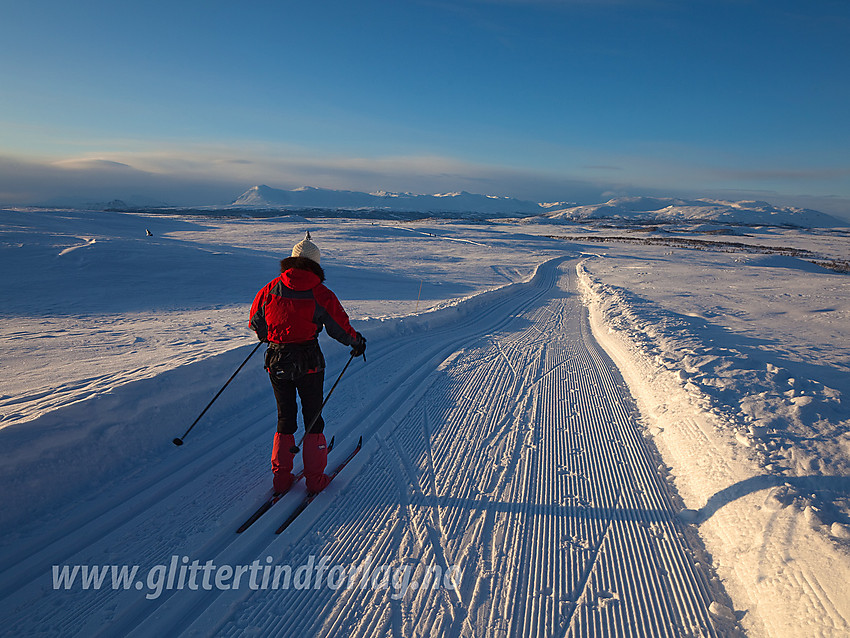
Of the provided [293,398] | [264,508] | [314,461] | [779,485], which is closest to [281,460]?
[314,461]

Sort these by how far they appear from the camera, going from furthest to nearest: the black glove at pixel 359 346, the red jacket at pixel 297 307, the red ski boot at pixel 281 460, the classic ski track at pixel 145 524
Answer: the black glove at pixel 359 346, the red ski boot at pixel 281 460, the red jacket at pixel 297 307, the classic ski track at pixel 145 524

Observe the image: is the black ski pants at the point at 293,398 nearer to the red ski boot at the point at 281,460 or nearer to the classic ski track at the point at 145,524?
the red ski boot at the point at 281,460

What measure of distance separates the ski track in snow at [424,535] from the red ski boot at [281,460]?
0.16m

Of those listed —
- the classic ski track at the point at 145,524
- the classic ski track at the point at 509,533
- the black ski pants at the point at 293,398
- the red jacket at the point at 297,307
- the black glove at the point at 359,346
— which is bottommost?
the classic ski track at the point at 509,533

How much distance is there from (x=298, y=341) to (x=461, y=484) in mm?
1936

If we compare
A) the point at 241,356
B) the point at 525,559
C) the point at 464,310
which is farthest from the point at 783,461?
the point at 464,310

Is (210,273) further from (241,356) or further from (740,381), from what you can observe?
(740,381)

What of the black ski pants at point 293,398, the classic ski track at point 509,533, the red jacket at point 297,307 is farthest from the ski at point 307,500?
the red jacket at point 297,307

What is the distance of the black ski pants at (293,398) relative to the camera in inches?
142

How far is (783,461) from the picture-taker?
3.68m

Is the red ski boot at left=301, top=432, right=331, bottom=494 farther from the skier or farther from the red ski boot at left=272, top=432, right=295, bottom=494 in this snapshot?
the red ski boot at left=272, top=432, right=295, bottom=494

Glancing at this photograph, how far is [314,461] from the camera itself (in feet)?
11.9

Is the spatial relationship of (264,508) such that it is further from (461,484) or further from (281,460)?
(461,484)

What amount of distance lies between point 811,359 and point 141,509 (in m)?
10.1
